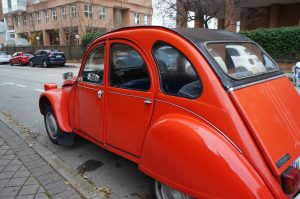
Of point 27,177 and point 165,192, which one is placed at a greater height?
point 165,192

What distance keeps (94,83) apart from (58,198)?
1.45 m

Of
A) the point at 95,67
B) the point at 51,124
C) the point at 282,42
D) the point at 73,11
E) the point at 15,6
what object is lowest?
the point at 51,124

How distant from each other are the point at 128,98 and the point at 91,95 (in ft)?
2.71

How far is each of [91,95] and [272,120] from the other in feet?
7.34

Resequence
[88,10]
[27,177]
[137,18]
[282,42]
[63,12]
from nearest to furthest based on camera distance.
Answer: [27,177]
[282,42]
[88,10]
[63,12]
[137,18]

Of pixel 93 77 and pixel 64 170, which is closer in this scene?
pixel 93 77

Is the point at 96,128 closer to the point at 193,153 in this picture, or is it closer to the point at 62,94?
the point at 62,94

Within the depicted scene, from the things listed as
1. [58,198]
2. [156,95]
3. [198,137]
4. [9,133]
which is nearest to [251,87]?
[198,137]

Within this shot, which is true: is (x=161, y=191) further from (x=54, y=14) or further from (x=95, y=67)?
(x=54, y=14)

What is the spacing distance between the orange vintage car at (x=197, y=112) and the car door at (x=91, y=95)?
0.02 m

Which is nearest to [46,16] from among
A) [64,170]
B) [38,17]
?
[38,17]

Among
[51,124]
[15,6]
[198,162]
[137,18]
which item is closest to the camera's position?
[198,162]

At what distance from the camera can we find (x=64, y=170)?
12.8ft

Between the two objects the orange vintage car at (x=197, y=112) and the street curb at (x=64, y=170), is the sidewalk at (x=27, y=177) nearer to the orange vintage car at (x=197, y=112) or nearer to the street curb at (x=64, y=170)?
the street curb at (x=64, y=170)
